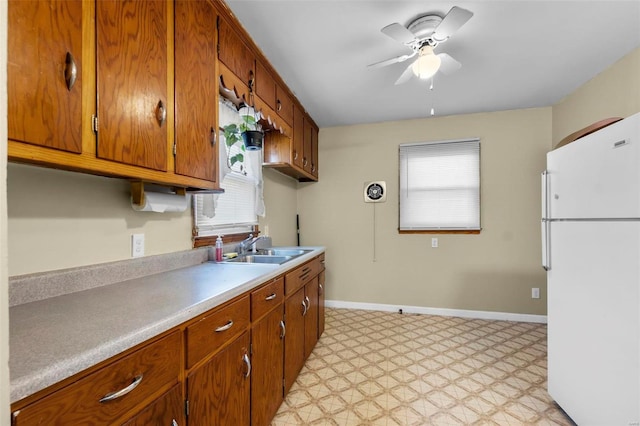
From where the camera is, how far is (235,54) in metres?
1.71

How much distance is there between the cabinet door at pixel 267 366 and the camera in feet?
4.63

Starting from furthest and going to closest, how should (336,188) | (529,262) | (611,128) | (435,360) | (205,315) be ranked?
(336,188)
(529,262)
(435,360)
(611,128)
(205,315)

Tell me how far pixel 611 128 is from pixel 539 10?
0.92 meters

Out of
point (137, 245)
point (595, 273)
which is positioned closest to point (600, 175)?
point (595, 273)

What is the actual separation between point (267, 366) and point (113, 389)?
98 cm

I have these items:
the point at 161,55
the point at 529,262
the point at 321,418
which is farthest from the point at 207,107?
the point at 529,262

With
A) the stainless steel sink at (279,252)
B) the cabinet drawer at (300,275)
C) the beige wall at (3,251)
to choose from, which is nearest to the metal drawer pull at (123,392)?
the beige wall at (3,251)

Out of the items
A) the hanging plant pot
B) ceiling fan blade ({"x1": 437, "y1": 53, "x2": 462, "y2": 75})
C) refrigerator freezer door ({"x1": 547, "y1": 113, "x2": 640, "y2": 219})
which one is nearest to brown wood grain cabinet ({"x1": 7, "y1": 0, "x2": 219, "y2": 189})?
the hanging plant pot

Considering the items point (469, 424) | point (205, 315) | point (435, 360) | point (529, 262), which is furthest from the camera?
point (529, 262)

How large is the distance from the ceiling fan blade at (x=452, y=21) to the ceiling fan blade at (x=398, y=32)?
0.53ft

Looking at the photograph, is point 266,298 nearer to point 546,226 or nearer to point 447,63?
point 546,226

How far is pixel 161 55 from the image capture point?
3.90 ft

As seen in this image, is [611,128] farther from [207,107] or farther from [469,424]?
[207,107]

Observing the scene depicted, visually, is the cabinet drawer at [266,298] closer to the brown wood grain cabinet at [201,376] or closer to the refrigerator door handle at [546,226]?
the brown wood grain cabinet at [201,376]
